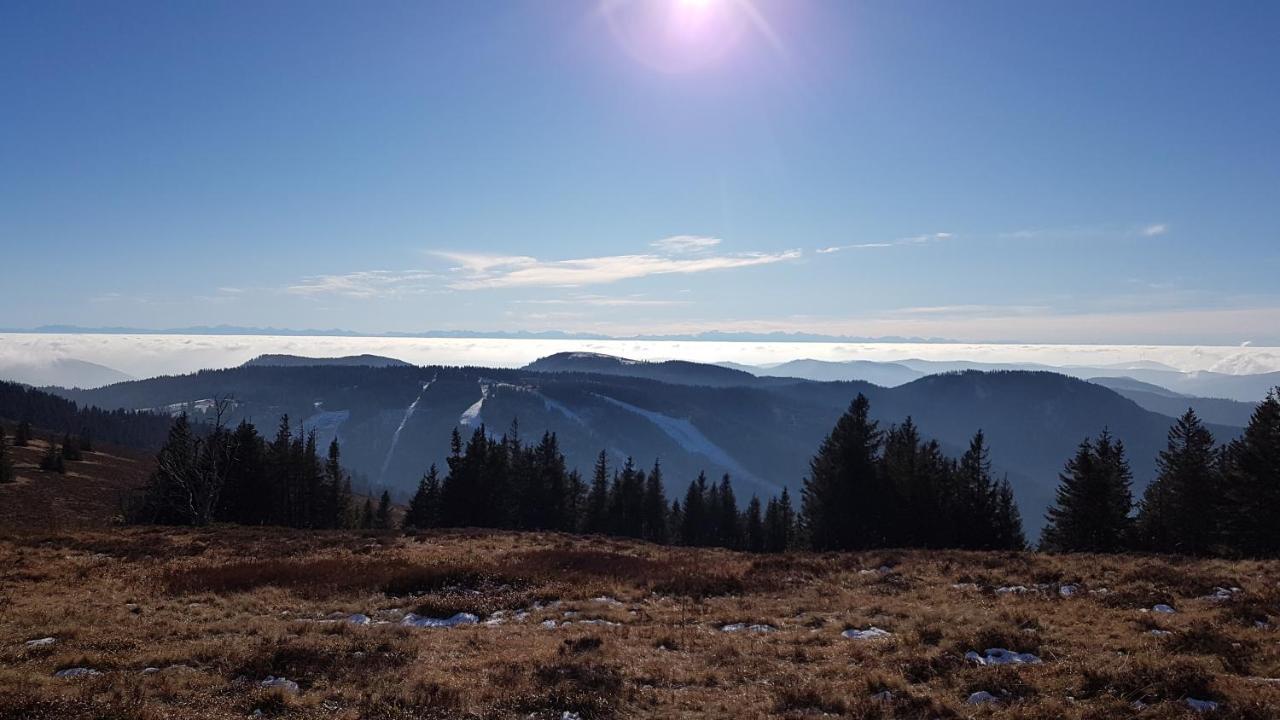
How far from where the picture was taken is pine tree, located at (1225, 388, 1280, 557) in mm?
37344

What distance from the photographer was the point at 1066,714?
9.54 metres

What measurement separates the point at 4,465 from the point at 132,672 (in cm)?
8557

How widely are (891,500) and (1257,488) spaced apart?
21116 millimetres

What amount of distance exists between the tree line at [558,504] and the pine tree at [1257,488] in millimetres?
41996

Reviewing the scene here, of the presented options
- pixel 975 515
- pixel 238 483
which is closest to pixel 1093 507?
pixel 975 515

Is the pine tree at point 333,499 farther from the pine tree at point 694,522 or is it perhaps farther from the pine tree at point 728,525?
the pine tree at point 728,525

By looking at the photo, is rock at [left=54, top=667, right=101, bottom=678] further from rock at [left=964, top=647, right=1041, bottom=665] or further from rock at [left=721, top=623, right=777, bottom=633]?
rock at [left=964, top=647, right=1041, bottom=665]

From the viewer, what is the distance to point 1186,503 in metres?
45.0

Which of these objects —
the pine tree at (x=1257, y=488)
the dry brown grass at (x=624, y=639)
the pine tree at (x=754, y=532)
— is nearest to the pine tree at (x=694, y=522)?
the pine tree at (x=754, y=532)

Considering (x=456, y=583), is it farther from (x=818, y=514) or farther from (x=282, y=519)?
(x=282, y=519)

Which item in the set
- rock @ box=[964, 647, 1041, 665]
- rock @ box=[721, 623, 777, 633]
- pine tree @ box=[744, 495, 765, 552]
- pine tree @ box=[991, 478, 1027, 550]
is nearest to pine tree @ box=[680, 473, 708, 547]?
pine tree @ box=[744, 495, 765, 552]

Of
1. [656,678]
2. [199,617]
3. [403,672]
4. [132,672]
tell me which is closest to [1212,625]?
[656,678]

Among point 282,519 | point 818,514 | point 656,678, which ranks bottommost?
point 282,519

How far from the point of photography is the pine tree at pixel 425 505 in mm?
80000
